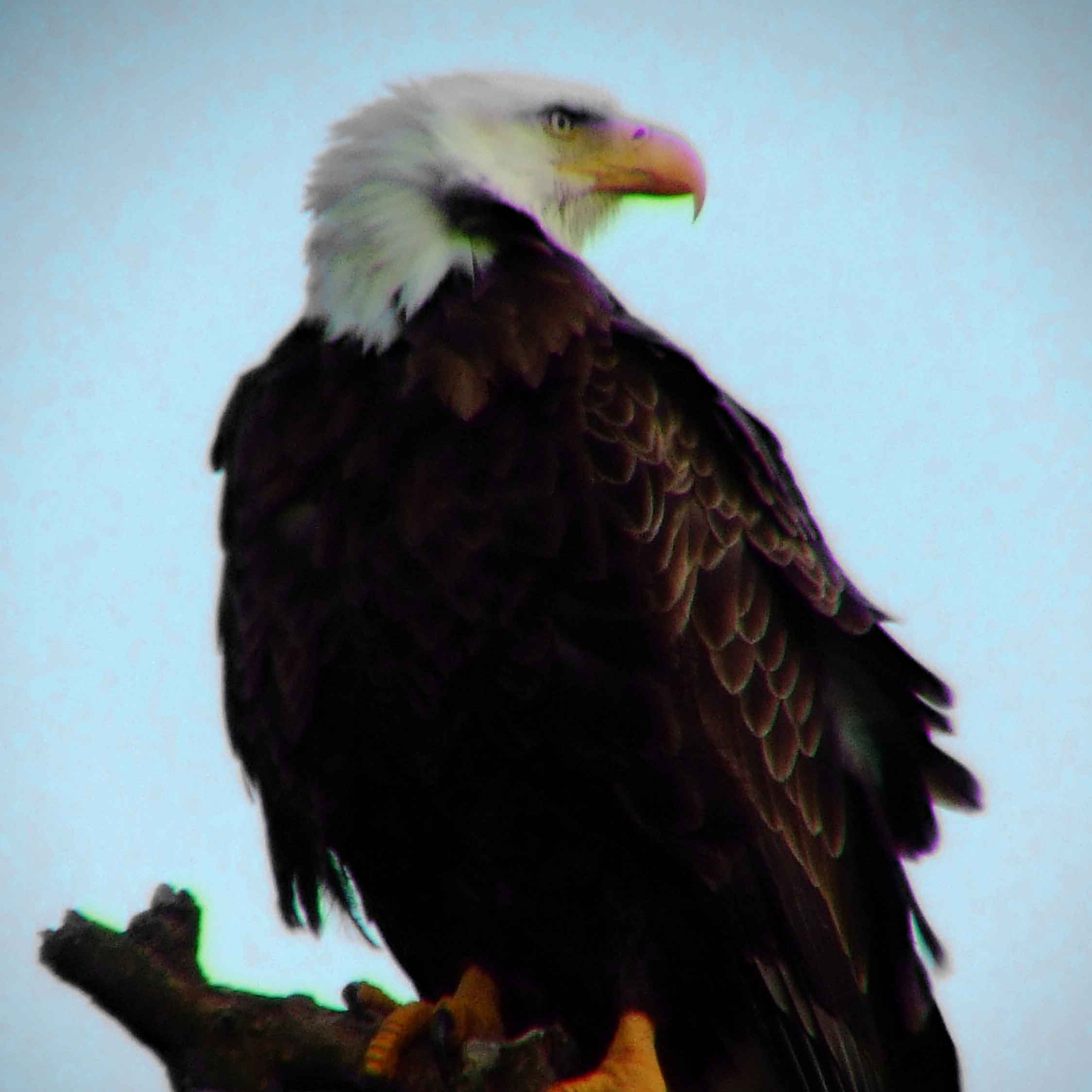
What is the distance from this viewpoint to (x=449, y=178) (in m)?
4.16

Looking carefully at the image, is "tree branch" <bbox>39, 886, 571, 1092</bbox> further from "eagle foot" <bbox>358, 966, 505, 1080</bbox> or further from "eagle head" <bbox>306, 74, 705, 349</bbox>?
"eagle head" <bbox>306, 74, 705, 349</bbox>

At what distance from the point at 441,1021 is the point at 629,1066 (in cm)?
44

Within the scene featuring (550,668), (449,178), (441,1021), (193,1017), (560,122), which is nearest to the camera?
(193,1017)

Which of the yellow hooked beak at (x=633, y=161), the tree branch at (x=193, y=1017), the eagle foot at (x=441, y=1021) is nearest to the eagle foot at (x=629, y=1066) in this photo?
the tree branch at (x=193, y=1017)

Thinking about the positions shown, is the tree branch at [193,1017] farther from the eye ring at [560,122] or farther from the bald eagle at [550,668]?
the eye ring at [560,122]

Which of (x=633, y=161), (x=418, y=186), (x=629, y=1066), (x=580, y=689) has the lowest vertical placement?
(x=629, y=1066)

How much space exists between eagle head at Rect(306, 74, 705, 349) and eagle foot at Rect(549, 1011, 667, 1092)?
1.69m

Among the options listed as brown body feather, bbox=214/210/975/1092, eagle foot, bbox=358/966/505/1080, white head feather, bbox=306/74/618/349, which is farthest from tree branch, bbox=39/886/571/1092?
white head feather, bbox=306/74/618/349

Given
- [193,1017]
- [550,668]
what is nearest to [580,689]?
[550,668]

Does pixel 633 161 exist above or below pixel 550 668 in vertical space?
above

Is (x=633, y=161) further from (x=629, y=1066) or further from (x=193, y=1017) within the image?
(x=193, y=1017)

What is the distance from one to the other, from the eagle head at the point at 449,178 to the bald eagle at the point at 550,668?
0.01 meters

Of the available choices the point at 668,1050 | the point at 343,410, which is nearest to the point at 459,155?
the point at 343,410

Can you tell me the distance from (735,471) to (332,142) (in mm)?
1422
